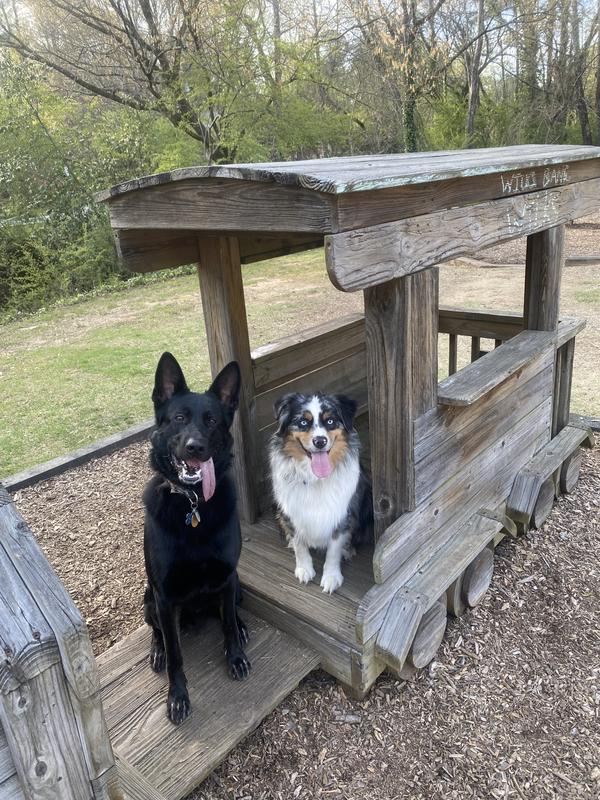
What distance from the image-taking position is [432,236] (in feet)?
6.86

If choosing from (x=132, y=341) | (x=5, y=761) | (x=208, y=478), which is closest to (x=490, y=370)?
(x=208, y=478)

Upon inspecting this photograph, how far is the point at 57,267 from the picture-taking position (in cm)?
1186

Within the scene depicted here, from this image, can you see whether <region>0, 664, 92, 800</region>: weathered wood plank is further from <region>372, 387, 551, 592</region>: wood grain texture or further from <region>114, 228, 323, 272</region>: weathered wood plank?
<region>114, 228, 323, 272</region>: weathered wood plank

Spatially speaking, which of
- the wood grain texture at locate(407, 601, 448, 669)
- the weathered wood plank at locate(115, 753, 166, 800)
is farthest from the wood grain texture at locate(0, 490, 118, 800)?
the wood grain texture at locate(407, 601, 448, 669)

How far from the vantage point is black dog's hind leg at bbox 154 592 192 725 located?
7.42 ft

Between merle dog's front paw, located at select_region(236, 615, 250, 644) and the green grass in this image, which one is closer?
merle dog's front paw, located at select_region(236, 615, 250, 644)

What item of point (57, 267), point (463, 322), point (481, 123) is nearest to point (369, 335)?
point (463, 322)

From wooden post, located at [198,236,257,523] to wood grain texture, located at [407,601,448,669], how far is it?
119cm

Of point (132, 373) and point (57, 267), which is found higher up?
point (57, 267)

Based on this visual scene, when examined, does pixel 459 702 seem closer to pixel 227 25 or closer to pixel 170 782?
pixel 170 782

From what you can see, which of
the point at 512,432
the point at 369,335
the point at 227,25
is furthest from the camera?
the point at 227,25

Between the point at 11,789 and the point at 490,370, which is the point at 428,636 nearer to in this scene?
the point at 490,370

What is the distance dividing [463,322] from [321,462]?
2.22 meters

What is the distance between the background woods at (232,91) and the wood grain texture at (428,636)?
10.8m
